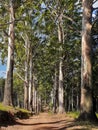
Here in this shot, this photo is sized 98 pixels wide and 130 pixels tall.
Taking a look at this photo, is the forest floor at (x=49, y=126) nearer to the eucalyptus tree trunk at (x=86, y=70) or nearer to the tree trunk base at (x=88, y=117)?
the tree trunk base at (x=88, y=117)

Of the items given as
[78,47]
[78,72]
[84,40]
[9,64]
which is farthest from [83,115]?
[78,72]

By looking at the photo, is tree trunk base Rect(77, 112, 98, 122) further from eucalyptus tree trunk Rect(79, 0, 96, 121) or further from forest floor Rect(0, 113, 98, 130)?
forest floor Rect(0, 113, 98, 130)

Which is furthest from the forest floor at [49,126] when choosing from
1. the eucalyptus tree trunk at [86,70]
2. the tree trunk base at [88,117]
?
the eucalyptus tree trunk at [86,70]

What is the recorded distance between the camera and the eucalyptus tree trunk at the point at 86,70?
707 inches

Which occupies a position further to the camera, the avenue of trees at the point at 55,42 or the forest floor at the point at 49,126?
the avenue of trees at the point at 55,42

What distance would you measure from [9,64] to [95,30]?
37.4 feet

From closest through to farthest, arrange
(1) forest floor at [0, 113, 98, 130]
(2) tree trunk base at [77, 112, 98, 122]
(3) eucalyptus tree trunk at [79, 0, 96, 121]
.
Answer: (1) forest floor at [0, 113, 98, 130]
(2) tree trunk base at [77, 112, 98, 122]
(3) eucalyptus tree trunk at [79, 0, 96, 121]

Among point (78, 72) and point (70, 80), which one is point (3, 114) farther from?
point (70, 80)

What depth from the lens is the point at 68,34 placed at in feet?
133

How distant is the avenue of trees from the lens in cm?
1875

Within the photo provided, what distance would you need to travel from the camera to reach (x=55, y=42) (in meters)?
38.0

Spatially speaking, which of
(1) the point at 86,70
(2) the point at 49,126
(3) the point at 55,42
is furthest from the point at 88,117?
(3) the point at 55,42

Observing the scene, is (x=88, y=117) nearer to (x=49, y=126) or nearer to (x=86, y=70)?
(x=49, y=126)

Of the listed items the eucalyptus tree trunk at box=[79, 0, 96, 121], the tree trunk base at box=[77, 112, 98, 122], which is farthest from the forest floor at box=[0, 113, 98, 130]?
the eucalyptus tree trunk at box=[79, 0, 96, 121]
